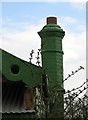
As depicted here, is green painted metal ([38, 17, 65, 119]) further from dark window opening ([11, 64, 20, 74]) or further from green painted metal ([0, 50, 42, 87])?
green painted metal ([0, 50, 42, 87])

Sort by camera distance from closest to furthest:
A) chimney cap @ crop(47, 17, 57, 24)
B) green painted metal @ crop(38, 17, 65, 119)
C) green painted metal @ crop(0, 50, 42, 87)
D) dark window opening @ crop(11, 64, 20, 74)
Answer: green painted metal @ crop(0, 50, 42, 87)
dark window opening @ crop(11, 64, 20, 74)
green painted metal @ crop(38, 17, 65, 119)
chimney cap @ crop(47, 17, 57, 24)

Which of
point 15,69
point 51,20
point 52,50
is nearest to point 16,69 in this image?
point 15,69

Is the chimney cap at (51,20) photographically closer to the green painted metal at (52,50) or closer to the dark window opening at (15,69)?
the green painted metal at (52,50)

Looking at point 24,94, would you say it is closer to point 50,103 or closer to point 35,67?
point 35,67

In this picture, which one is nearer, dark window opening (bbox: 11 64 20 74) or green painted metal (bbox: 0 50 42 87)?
green painted metal (bbox: 0 50 42 87)

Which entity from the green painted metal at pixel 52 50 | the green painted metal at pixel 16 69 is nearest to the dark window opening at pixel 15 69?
the green painted metal at pixel 16 69

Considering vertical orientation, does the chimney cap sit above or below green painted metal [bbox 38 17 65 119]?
above

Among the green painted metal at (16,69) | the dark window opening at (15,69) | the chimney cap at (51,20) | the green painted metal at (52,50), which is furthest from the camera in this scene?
the chimney cap at (51,20)

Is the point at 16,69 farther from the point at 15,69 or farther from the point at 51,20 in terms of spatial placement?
the point at 51,20

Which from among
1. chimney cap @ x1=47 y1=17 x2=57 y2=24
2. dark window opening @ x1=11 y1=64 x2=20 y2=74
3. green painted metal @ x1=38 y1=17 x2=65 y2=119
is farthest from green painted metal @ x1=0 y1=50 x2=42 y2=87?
chimney cap @ x1=47 y1=17 x2=57 y2=24

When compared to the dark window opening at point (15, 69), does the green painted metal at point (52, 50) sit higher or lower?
higher

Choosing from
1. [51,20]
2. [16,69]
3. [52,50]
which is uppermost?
[51,20]

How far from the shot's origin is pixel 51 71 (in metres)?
11.5

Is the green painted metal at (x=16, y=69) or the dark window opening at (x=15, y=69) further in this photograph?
the dark window opening at (x=15, y=69)
